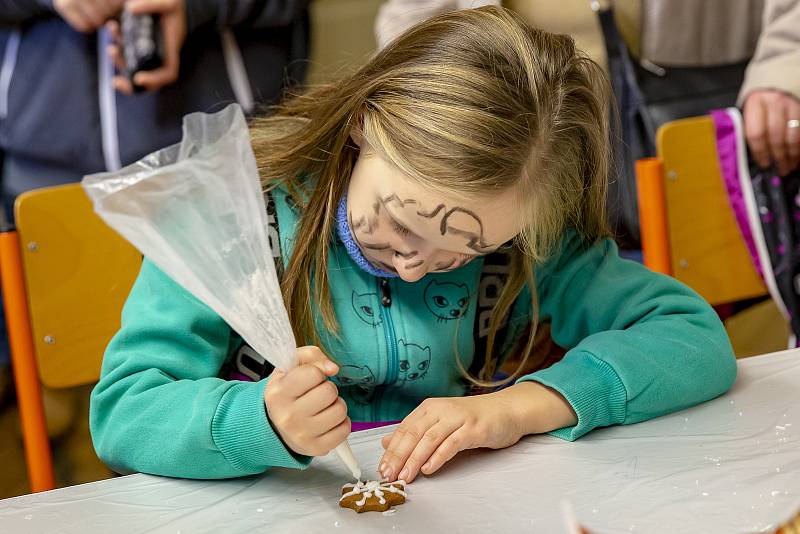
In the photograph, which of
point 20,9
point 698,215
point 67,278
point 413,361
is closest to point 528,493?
point 413,361

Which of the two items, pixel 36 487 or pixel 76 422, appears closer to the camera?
pixel 36 487

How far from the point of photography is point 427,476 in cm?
81

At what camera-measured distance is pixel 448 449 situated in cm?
81

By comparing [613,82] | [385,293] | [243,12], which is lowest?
[385,293]

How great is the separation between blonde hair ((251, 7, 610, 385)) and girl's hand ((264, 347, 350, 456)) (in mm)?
201

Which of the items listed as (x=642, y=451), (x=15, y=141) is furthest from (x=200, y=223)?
(x=15, y=141)

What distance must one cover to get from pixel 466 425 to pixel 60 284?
2.09 feet

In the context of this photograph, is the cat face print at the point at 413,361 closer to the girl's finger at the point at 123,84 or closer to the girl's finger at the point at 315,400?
the girl's finger at the point at 315,400

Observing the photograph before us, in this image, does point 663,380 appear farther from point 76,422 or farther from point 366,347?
point 76,422

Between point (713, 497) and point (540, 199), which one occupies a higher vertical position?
point (540, 199)

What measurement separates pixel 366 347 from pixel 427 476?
0.24m

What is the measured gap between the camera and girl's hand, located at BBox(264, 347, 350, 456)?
760 millimetres

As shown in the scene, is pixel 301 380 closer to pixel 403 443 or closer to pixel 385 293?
pixel 403 443

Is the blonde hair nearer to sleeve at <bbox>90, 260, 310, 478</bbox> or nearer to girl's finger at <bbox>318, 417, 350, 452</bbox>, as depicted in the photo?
sleeve at <bbox>90, 260, 310, 478</bbox>
